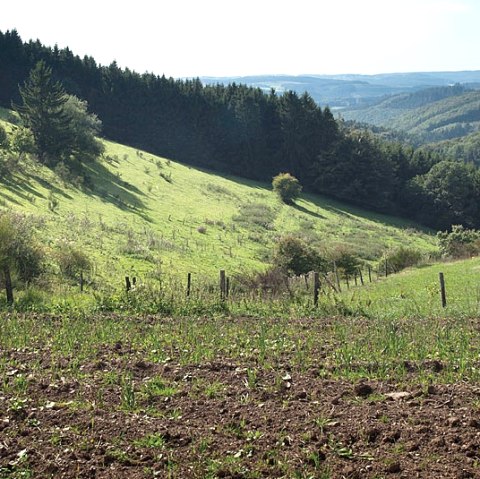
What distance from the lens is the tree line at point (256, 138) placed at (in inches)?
3413

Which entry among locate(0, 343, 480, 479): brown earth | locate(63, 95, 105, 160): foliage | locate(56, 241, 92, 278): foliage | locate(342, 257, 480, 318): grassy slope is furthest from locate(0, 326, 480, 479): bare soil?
locate(63, 95, 105, 160): foliage

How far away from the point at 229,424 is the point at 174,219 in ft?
135

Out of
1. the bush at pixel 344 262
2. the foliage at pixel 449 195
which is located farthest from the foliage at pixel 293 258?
the foliage at pixel 449 195

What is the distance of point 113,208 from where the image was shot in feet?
153

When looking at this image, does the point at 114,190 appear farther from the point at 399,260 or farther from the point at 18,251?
the point at 18,251

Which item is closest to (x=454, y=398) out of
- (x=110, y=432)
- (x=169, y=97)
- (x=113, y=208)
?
(x=110, y=432)

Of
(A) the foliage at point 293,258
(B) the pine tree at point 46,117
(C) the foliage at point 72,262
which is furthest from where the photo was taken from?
(B) the pine tree at point 46,117

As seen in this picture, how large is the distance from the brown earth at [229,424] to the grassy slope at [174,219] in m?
17.7

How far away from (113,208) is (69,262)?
68.0ft

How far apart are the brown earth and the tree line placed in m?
78.8

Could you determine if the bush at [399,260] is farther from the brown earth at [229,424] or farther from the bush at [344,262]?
the brown earth at [229,424]

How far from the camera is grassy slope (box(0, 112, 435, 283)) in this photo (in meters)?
34.2

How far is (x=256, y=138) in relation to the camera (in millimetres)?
95625

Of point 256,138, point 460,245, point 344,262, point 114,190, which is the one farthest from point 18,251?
point 256,138
